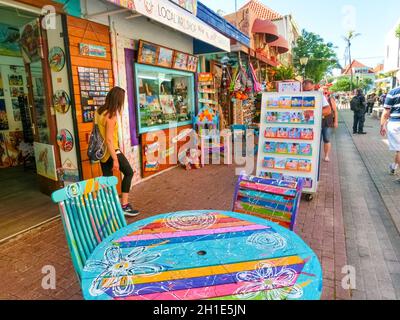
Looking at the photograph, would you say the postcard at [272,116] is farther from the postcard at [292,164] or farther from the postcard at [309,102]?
the postcard at [292,164]

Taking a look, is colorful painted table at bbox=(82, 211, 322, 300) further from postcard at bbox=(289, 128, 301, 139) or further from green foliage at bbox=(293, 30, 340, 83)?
green foliage at bbox=(293, 30, 340, 83)

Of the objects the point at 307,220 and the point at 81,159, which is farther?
the point at 81,159

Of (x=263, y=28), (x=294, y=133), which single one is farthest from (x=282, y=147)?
(x=263, y=28)

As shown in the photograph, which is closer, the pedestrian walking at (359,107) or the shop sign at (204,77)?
the shop sign at (204,77)

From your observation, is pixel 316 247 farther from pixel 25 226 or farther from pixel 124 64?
pixel 124 64

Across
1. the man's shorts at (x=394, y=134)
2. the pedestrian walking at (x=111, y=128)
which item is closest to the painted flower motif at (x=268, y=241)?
the pedestrian walking at (x=111, y=128)

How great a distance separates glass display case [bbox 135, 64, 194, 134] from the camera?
5.31m

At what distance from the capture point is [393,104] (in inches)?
184

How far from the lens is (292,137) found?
13.3 ft

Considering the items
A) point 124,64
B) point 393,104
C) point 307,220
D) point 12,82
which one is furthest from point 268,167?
point 12,82

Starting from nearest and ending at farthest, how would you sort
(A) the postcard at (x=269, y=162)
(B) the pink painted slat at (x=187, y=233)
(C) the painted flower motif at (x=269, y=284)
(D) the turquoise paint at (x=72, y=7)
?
1. (C) the painted flower motif at (x=269, y=284)
2. (B) the pink painted slat at (x=187, y=233)
3. (D) the turquoise paint at (x=72, y=7)
4. (A) the postcard at (x=269, y=162)

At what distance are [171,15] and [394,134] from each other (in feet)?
13.2

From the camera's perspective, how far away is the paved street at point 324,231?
7.56 ft
